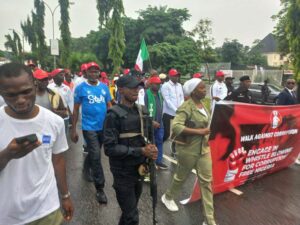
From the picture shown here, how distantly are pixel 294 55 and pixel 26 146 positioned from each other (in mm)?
10076

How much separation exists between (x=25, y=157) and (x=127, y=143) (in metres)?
1.19

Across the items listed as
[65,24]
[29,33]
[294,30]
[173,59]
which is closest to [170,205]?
[294,30]

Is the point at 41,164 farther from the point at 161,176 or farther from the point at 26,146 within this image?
the point at 161,176

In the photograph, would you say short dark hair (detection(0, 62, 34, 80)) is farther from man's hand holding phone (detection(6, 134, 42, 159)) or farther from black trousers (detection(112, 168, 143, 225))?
black trousers (detection(112, 168, 143, 225))

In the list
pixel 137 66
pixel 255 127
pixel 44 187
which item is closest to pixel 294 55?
pixel 137 66

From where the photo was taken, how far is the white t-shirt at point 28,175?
6.83ft

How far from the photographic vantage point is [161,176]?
626 centimetres

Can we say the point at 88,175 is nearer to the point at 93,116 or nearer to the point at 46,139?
the point at 93,116

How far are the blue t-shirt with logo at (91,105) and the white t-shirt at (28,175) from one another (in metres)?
2.65

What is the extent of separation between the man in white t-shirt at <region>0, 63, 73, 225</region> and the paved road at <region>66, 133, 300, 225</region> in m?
2.23

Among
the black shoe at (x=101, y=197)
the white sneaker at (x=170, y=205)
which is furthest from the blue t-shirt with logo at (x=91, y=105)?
the white sneaker at (x=170, y=205)

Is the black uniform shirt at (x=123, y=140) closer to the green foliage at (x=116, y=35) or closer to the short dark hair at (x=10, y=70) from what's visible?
the short dark hair at (x=10, y=70)

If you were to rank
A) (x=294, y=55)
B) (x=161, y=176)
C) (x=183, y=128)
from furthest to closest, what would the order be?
(x=294, y=55) < (x=161, y=176) < (x=183, y=128)

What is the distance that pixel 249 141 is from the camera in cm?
546
